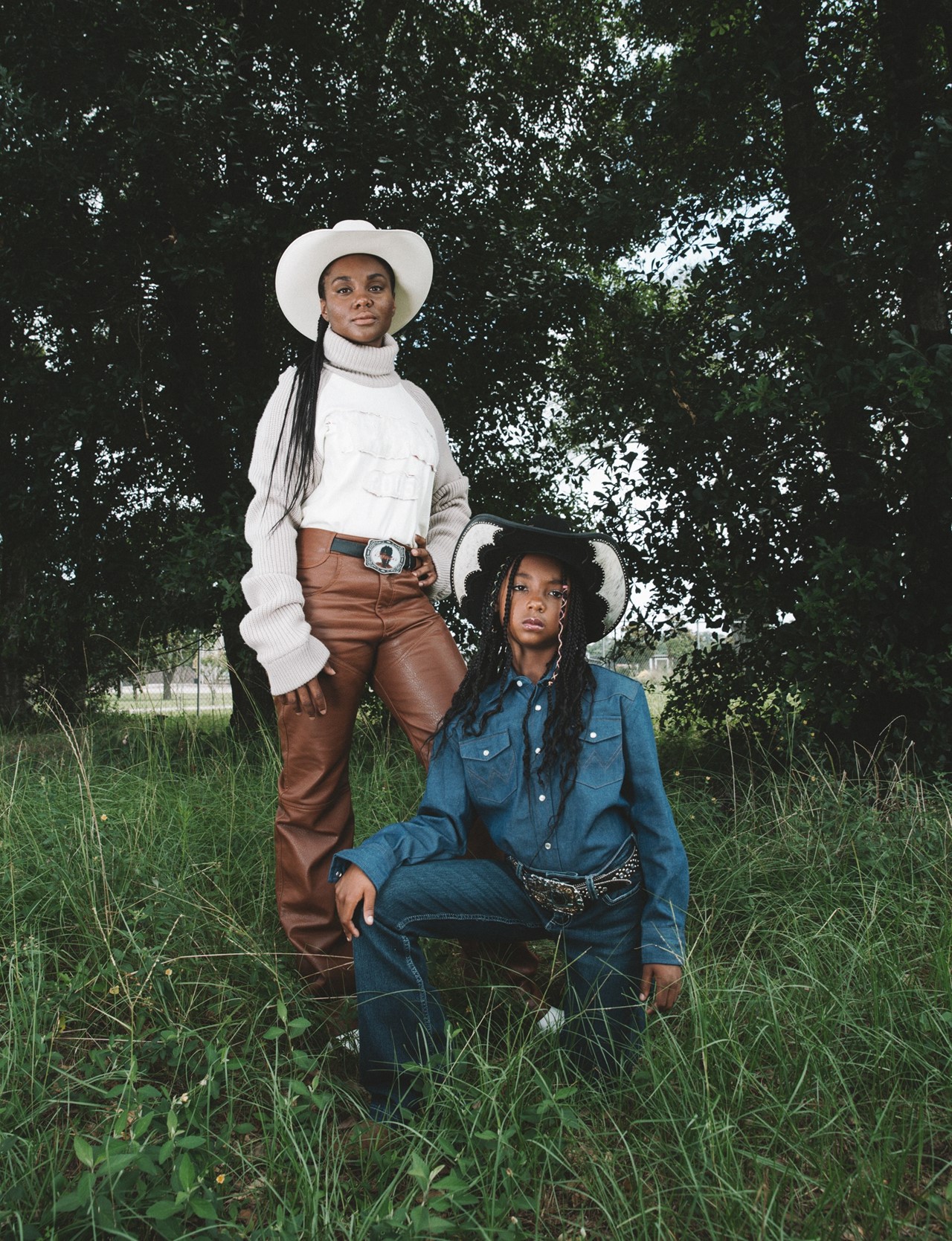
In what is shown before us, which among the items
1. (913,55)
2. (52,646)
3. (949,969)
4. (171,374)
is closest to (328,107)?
(171,374)

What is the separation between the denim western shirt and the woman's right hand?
0.44 metres

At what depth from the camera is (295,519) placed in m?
2.89

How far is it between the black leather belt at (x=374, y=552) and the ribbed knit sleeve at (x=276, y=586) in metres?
0.15

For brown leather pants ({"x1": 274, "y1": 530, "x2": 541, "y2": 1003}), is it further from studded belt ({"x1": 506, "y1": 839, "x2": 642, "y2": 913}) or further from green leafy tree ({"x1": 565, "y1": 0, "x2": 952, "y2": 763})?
green leafy tree ({"x1": 565, "y1": 0, "x2": 952, "y2": 763})

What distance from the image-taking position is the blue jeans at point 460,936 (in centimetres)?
221

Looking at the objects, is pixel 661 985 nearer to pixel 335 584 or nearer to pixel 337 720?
pixel 337 720

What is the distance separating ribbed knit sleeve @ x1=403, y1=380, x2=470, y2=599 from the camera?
3.12 metres

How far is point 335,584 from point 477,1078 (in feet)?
4.56

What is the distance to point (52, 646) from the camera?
780 centimetres

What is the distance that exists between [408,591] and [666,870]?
112cm

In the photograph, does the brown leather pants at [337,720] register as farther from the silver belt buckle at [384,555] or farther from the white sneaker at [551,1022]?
the white sneaker at [551,1022]

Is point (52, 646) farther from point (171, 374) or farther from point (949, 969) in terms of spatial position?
point (949, 969)

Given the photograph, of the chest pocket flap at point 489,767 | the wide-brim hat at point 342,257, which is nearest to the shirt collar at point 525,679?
the chest pocket flap at point 489,767

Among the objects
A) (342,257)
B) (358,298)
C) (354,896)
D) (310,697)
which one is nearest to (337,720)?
(310,697)
